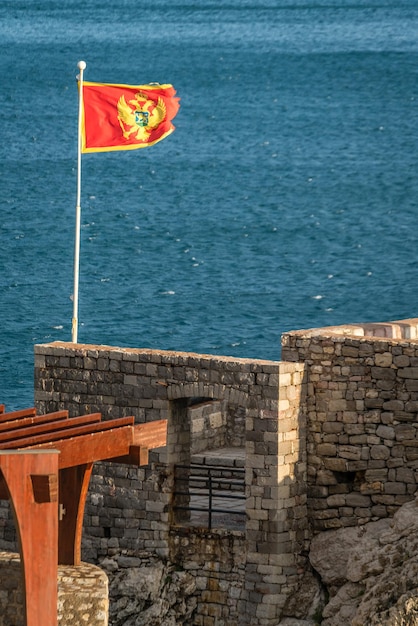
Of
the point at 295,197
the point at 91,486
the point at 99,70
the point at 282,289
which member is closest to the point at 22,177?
the point at 295,197

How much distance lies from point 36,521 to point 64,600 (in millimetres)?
1508

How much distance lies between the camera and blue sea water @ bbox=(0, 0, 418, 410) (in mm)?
75188

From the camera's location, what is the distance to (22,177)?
10038cm

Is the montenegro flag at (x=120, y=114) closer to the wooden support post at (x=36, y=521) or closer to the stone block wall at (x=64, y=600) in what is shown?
the stone block wall at (x=64, y=600)

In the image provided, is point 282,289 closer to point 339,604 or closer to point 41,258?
point 41,258

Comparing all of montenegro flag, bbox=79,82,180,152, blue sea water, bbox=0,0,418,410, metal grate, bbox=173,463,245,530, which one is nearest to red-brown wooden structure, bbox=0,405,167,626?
metal grate, bbox=173,463,245,530

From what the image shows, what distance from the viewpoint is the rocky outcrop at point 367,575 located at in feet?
91.0

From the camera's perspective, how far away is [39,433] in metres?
25.4

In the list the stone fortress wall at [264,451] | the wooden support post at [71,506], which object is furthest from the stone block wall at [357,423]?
the wooden support post at [71,506]

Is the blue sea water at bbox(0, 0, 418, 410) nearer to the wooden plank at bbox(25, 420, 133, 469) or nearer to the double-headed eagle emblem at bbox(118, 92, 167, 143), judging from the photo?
the double-headed eagle emblem at bbox(118, 92, 167, 143)

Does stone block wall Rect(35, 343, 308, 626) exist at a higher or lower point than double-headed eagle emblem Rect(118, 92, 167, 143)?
lower

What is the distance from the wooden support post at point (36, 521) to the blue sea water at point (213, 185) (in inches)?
1371

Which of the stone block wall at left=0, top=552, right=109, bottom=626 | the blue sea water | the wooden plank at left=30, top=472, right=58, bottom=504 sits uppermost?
the blue sea water

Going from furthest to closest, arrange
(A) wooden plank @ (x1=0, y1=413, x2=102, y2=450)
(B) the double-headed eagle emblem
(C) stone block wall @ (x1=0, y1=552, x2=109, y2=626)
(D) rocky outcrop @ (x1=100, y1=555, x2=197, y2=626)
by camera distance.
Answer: (B) the double-headed eagle emblem
(D) rocky outcrop @ (x1=100, y1=555, x2=197, y2=626)
(C) stone block wall @ (x1=0, y1=552, x2=109, y2=626)
(A) wooden plank @ (x1=0, y1=413, x2=102, y2=450)
